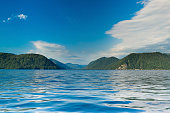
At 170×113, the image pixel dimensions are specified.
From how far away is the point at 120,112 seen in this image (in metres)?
9.96

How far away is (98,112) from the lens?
9.97 metres

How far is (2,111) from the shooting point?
33.1ft

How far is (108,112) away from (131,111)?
5.25 ft

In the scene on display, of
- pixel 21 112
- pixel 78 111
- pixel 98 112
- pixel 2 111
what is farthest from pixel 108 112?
pixel 2 111

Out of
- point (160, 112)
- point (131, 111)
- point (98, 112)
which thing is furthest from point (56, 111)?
point (160, 112)

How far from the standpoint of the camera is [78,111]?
1027 centimetres

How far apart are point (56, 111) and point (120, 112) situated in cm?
425

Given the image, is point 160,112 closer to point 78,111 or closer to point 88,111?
point 88,111

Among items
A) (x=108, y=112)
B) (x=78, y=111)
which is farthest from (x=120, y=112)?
(x=78, y=111)

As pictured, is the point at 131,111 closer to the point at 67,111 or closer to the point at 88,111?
the point at 88,111

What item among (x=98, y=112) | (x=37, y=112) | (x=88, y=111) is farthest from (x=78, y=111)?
(x=37, y=112)

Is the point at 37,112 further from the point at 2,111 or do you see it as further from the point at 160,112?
the point at 160,112

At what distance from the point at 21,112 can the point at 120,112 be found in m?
6.46

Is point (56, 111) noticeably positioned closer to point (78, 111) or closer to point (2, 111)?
point (78, 111)
